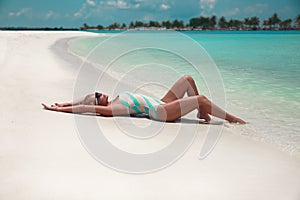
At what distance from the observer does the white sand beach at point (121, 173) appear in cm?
219

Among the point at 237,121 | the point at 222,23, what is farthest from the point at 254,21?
the point at 237,121

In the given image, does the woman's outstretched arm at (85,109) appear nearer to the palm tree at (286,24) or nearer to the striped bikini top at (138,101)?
the striped bikini top at (138,101)

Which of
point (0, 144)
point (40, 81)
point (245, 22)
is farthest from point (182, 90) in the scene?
point (245, 22)

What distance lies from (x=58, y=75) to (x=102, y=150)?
4321 millimetres

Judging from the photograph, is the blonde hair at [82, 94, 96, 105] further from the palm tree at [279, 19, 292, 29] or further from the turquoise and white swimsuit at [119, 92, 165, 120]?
the palm tree at [279, 19, 292, 29]

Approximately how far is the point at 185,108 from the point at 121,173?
1.50 meters

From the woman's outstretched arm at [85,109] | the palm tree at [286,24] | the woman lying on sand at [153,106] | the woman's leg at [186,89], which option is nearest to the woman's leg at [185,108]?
the woman lying on sand at [153,106]

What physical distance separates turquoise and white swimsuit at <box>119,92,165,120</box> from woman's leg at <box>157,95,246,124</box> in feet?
0.25

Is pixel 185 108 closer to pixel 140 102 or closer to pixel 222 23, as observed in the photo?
pixel 140 102

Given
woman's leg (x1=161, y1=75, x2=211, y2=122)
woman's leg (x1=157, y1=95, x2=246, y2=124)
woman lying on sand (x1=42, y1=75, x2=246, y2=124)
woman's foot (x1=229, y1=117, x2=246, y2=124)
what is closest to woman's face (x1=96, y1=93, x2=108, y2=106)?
woman lying on sand (x1=42, y1=75, x2=246, y2=124)

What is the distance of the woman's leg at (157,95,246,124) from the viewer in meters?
3.72

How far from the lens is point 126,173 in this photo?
97.2 inches

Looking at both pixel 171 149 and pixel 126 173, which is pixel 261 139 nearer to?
pixel 171 149

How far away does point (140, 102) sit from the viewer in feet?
12.7
